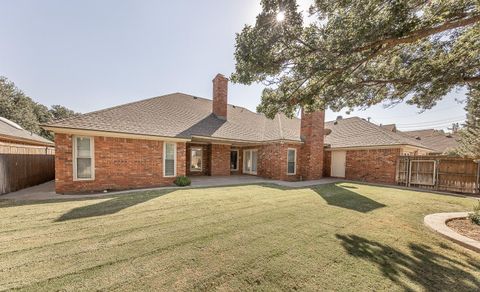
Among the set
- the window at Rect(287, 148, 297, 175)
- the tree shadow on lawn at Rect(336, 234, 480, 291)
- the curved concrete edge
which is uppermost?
the window at Rect(287, 148, 297, 175)

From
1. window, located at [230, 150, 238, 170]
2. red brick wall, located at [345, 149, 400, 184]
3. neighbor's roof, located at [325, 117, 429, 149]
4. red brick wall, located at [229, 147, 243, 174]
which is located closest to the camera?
red brick wall, located at [345, 149, 400, 184]

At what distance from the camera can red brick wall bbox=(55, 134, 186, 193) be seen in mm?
8172

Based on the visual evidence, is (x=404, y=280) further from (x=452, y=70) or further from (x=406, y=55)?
(x=406, y=55)

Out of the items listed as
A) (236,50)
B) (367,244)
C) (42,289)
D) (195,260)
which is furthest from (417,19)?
(42,289)

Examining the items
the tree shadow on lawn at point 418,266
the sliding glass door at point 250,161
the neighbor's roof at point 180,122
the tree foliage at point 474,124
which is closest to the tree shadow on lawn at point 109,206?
the neighbor's roof at point 180,122

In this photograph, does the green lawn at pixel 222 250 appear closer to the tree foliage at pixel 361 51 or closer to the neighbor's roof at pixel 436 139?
the tree foliage at pixel 361 51

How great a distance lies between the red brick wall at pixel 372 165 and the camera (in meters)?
13.2

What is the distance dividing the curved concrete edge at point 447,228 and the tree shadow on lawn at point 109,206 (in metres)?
8.82

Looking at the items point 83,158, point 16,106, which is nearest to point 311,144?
point 83,158

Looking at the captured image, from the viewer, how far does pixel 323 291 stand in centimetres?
256

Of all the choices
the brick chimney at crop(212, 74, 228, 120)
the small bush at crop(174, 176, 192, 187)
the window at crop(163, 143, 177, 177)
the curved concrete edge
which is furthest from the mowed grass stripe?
the brick chimney at crop(212, 74, 228, 120)

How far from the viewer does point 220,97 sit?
15.5m

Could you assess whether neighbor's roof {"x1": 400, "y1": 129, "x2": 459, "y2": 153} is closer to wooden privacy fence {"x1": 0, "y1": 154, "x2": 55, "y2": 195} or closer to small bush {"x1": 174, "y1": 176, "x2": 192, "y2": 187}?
small bush {"x1": 174, "y1": 176, "x2": 192, "y2": 187}

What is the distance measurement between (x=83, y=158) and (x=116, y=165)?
131 centimetres
